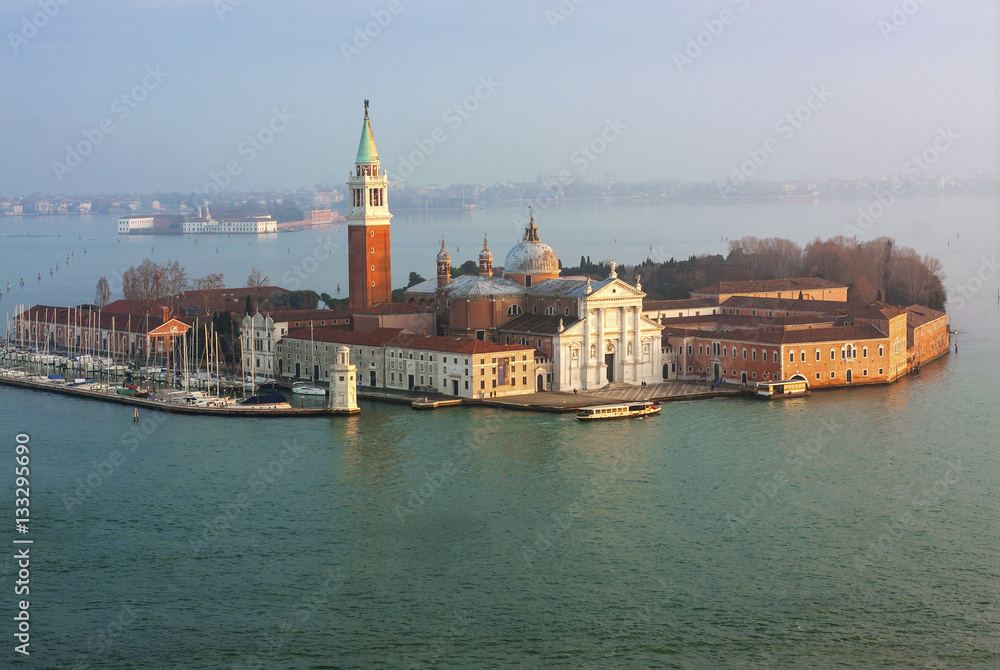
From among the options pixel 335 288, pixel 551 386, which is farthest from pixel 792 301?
pixel 335 288

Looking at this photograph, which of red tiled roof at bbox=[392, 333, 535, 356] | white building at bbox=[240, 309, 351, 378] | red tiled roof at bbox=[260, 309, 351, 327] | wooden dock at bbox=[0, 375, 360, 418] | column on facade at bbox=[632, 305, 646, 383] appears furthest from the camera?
red tiled roof at bbox=[260, 309, 351, 327]

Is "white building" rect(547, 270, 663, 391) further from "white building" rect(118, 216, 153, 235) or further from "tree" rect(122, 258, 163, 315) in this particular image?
"white building" rect(118, 216, 153, 235)

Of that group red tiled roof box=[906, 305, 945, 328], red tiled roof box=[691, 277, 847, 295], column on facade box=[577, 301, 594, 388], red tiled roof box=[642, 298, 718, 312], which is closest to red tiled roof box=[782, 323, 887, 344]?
red tiled roof box=[906, 305, 945, 328]

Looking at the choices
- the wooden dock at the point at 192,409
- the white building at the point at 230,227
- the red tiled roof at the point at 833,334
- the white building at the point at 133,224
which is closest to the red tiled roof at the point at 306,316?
the wooden dock at the point at 192,409

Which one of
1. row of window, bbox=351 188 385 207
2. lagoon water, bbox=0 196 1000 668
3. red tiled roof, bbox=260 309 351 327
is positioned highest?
row of window, bbox=351 188 385 207

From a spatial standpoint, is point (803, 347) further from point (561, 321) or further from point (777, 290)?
point (777, 290)

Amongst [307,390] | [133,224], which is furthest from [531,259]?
[133,224]

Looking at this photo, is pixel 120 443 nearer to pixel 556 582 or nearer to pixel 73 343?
pixel 556 582

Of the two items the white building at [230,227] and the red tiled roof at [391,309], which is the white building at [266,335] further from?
the white building at [230,227]
